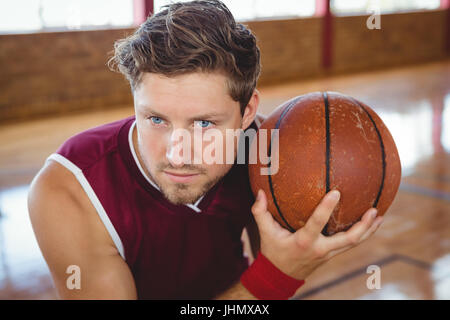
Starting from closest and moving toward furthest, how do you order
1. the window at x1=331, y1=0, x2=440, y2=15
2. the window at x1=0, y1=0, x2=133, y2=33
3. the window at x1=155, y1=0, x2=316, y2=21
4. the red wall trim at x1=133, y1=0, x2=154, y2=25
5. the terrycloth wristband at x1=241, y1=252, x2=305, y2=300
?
the terrycloth wristband at x1=241, y1=252, x2=305, y2=300 → the window at x1=0, y1=0, x2=133, y2=33 → the red wall trim at x1=133, y1=0, x2=154, y2=25 → the window at x1=155, y1=0, x2=316, y2=21 → the window at x1=331, y1=0, x2=440, y2=15

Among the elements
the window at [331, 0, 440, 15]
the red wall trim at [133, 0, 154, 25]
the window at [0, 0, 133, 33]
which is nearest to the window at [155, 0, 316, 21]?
the window at [331, 0, 440, 15]

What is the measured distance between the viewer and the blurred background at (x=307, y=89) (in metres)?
2.39

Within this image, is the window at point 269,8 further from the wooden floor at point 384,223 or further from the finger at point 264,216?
the finger at point 264,216

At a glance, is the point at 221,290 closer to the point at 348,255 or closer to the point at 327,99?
the point at 327,99

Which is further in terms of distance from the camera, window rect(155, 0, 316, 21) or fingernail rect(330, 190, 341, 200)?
window rect(155, 0, 316, 21)

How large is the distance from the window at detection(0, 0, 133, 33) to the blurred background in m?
0.01

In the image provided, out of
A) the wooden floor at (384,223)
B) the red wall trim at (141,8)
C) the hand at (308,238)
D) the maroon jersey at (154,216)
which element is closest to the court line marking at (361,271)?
the wooden floor at (384,223)

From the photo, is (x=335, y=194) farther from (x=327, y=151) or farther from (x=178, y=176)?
(x=178, y=176)

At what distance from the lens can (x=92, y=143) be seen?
4.42 feet

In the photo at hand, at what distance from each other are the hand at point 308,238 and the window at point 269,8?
6646 millimetres

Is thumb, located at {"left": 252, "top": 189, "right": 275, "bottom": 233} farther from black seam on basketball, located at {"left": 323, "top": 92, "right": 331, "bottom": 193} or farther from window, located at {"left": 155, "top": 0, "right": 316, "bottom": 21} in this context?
window, located at {"left": 155, "top": 0, "right": 316, "bottom": 21}

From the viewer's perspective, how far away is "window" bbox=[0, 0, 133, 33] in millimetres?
5734

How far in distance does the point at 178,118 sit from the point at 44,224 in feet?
1.38

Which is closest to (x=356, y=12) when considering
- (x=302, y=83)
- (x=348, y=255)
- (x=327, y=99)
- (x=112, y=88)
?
(x=302, y=83)
